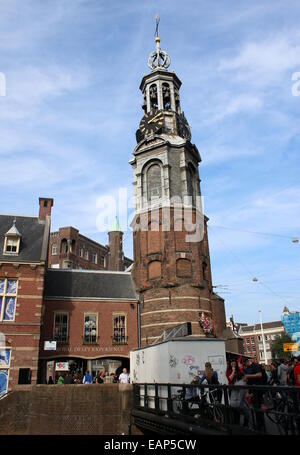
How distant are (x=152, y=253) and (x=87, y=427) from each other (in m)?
15.7

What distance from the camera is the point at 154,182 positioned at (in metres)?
33.2

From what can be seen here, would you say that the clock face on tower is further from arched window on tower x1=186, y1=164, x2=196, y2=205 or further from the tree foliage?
the tree foliage

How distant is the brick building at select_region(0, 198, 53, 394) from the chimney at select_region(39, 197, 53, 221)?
119 inches

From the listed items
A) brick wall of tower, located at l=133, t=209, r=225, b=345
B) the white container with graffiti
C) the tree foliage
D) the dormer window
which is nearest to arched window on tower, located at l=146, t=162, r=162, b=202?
brick wall of tower, located at l=133, t=209, r=225, b=345

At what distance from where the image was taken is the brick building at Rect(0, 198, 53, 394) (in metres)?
23.7

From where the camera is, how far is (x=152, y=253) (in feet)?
99.8

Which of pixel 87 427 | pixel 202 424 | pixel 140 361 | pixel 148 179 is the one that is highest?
pixel 148 179

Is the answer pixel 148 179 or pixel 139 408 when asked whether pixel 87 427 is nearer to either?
pixel 139 408

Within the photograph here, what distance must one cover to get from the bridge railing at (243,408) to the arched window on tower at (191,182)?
21.9m

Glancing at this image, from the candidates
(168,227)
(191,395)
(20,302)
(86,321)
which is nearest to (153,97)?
(168,227)

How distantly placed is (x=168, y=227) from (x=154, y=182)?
16.6ft
